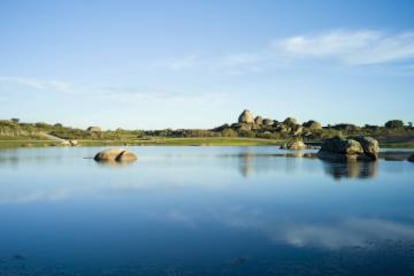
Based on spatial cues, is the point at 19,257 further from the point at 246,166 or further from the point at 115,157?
the point at 115,157

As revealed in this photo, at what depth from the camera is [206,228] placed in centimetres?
1659

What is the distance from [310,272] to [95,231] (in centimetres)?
813

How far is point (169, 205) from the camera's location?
21.8 m

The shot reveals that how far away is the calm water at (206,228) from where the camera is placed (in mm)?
12172

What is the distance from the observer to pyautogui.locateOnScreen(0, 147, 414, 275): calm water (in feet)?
39.9

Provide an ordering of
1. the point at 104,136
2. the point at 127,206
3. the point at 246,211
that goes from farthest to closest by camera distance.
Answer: the point at 104,136
the point at 127,206
the point at 246,211

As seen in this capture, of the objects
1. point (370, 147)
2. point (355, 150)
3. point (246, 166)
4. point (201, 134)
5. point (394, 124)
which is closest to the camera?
point (246, 166)

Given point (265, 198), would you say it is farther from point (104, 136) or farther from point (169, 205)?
point (104, 136)

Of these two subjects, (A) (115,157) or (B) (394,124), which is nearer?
(A) (115,157)

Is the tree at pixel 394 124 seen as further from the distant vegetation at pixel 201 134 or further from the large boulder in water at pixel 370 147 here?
the large boulder in water at pixel 370 147

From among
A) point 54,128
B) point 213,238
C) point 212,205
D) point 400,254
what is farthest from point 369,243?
point 54,128

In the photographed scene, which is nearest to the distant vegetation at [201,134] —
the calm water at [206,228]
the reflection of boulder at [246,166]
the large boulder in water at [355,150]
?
the large boulder in water at [355,150]

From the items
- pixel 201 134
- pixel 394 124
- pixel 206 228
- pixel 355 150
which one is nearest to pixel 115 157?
pixel 355 150

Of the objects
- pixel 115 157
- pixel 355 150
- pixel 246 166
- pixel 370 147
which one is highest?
pixel 370 147
